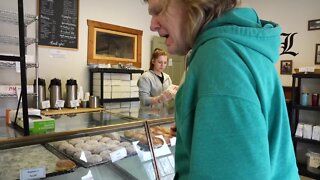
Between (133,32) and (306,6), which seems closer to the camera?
(306,6)

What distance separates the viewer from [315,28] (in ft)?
13.3

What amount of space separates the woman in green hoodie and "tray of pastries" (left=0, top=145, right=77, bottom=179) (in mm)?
988

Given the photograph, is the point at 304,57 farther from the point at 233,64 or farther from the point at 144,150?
the point at 233,64

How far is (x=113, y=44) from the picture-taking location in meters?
4.28

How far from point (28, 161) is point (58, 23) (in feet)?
8.90

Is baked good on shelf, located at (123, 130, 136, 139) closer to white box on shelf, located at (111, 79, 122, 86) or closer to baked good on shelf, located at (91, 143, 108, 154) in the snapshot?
baked good on shelf, located at (91, 143, 108, 154)

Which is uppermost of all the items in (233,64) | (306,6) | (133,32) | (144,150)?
(306,6)

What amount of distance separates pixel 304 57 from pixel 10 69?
4.39 meters

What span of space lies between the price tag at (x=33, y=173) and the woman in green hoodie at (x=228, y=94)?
0.94 m

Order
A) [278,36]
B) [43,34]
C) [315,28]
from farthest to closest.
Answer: [315,28] → [43,34] → [278,36]

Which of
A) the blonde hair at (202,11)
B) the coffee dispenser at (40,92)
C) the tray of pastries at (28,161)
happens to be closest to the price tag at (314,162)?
the tray of pastries at (28,161)

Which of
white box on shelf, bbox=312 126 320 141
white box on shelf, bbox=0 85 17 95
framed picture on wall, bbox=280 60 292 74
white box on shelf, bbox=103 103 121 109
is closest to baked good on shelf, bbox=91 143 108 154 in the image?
white box on shelf, bbox=0 85 17 95

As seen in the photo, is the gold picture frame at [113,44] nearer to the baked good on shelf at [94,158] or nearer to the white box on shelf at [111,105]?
the white box on shelf at [111,105]

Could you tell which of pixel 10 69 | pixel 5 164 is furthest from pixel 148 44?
pixel 5 164
